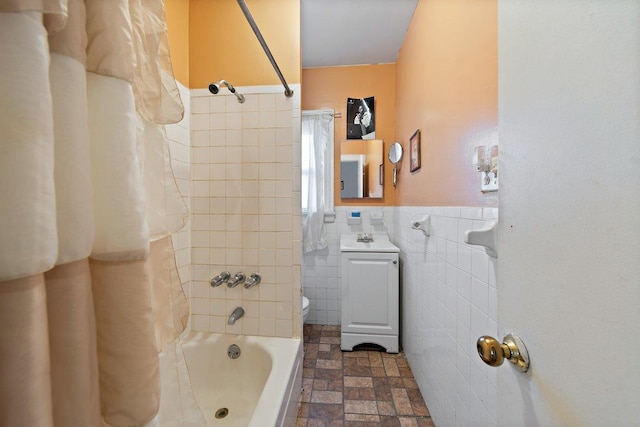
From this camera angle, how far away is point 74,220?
0.29 metres

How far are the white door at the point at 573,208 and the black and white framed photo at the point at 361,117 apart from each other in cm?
190

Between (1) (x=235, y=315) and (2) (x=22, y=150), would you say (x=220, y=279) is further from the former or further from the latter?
(2) (x=22, y=150)

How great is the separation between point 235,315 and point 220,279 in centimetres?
22

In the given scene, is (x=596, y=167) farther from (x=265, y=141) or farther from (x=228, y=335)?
(x=228, y=335)

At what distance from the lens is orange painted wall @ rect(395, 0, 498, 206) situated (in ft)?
2.71

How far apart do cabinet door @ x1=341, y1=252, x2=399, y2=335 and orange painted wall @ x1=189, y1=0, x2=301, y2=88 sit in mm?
1424

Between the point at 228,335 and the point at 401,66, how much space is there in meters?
2.51

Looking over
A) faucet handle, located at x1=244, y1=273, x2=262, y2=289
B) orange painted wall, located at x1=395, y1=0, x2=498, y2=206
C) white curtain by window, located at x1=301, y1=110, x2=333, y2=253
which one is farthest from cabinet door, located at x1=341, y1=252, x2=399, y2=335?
faucet handle, located at x1=244, y1=273, x2=262, y2=289

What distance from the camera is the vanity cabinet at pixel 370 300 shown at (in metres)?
1.90

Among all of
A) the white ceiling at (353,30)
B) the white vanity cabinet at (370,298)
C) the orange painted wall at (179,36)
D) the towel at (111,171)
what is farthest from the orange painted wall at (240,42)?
the white vanity cabinet at (370,298)

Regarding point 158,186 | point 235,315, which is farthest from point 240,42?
point 235,315

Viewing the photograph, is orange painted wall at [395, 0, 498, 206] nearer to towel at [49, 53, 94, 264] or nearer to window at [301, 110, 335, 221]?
window at [301, 110, 335, 221]

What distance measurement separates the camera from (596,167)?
0.30m

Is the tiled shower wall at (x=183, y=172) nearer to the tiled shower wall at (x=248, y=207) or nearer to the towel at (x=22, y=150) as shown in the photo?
the tiled shower wall at (x=248, y=207)
